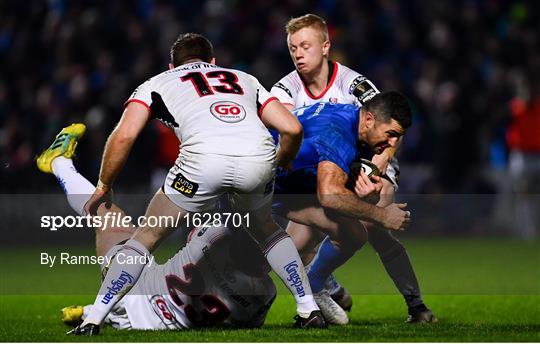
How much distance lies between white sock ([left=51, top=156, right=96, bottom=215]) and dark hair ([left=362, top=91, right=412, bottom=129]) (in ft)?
7.18

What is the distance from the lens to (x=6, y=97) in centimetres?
1703

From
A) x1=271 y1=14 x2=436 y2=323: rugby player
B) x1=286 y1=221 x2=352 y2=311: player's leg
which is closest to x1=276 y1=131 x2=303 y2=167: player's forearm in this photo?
x1=286 y1=221 x2=352 y2=311: player's leg

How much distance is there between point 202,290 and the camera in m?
7.46

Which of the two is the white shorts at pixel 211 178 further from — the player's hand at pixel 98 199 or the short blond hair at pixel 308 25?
the short blond hair at pixel 308 25

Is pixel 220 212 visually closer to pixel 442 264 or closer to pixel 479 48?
pixel 442 264

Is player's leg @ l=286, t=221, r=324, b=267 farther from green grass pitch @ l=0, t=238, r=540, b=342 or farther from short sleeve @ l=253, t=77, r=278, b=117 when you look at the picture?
short sleeve @ l=253, t=77, r=278, b=117

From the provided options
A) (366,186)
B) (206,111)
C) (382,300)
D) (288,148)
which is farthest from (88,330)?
(382,300)

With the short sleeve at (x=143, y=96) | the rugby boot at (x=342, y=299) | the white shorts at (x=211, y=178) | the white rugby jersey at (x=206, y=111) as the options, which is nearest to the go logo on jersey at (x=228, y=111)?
the white rugby jersey at (x=206, y=111)

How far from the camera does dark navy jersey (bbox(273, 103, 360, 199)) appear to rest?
300 inches

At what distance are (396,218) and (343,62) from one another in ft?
27.2

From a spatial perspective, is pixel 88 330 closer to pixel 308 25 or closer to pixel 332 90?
pixel 332 90

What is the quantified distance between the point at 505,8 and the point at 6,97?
8.48 metres

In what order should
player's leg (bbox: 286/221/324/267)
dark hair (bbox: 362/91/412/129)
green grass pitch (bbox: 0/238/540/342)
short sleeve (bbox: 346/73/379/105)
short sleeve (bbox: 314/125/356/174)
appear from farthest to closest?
1. short sleeve (bbox: 346/73/379/105)
2. player's leg (bbox: 286/221/324/267)
3. dark hair (bbox: 362/91/412/129)
4. short sleeve (bbox: 314/125/356/174)
5. green grass pitch (bbox: 0/238/540/342)

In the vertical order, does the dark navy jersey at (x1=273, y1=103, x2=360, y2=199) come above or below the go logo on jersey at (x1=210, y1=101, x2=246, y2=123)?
below
